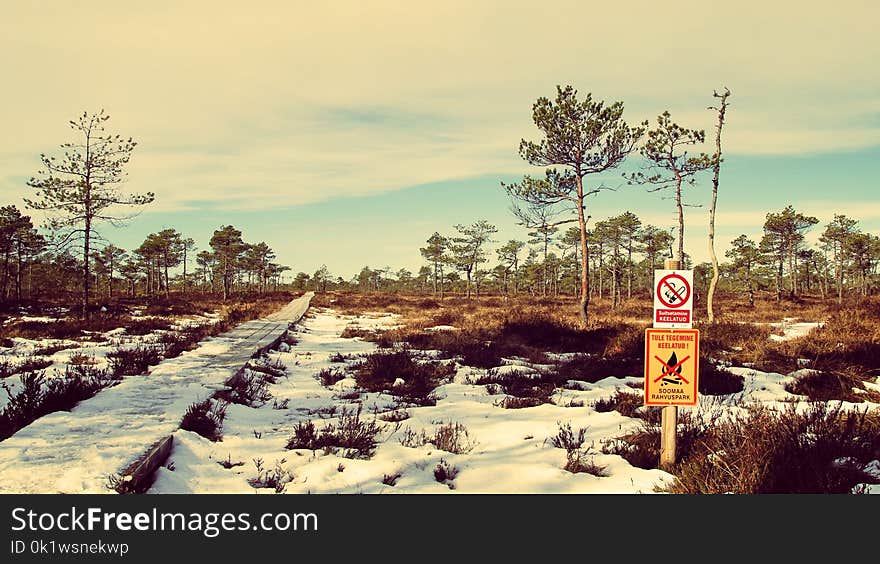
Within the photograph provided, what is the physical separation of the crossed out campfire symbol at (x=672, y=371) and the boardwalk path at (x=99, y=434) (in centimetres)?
377

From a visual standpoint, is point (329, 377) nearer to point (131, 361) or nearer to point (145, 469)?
point (131, 361)

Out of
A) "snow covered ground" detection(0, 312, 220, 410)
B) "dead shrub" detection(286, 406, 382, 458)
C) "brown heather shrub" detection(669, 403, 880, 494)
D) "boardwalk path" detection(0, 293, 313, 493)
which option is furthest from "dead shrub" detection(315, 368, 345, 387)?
"brown heather shrub" detection(669, 403, 880, 494)

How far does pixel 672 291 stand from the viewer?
3326 millimetres

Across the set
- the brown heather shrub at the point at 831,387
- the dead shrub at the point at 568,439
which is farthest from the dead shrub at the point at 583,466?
the brown heather shrub at the point at 831,387

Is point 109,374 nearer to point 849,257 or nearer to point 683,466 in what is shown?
point 683,466

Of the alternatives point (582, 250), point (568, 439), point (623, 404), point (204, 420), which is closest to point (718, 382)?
point (623, 404)

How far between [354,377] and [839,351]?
8.68 meters

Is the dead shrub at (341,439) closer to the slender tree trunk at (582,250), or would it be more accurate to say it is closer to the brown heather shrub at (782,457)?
the brown heather shrub at (782,457)

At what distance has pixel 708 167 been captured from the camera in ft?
69.6

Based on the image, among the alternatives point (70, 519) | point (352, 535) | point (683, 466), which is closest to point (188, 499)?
point (70, 519)

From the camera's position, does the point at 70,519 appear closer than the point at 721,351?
Yes

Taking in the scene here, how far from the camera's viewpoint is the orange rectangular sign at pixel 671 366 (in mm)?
3344

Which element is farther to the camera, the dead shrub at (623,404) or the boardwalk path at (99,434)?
the dead shrub at (623,404)

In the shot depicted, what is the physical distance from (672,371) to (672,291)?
587 mm
